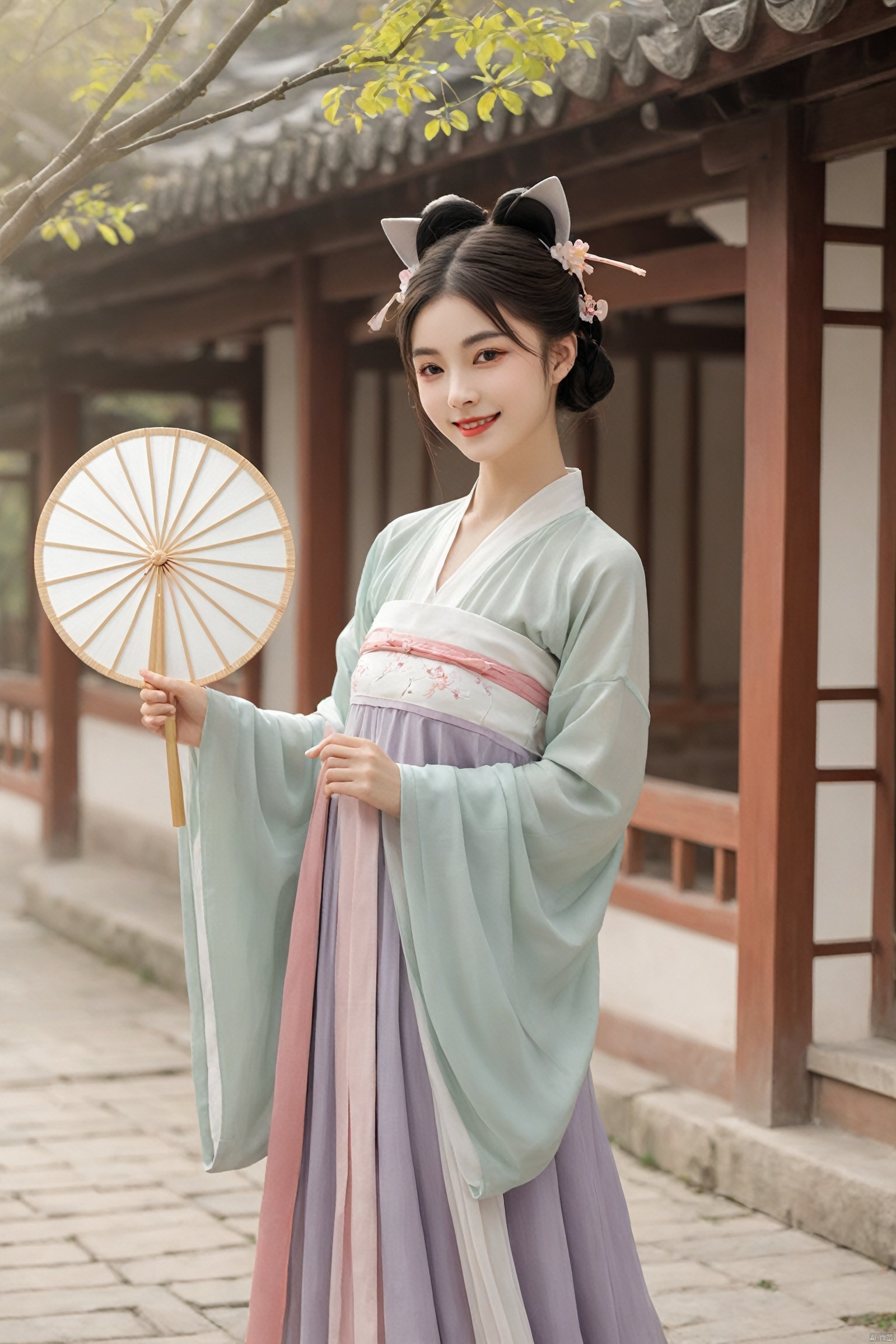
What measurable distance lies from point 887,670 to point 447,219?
238cm

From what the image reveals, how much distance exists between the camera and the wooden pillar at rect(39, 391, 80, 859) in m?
9.88

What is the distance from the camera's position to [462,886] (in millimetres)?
2441

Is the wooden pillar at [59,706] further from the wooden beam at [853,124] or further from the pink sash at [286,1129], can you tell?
the pink sash at [286,1129]

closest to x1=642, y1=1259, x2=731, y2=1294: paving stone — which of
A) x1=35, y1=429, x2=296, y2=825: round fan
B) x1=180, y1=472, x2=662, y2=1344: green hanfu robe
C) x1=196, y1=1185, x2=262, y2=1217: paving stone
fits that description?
x1=196, y1=1185, x2=262, y2=1217: paving stone

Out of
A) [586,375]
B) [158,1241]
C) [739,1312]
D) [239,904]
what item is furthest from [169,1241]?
→ [586,375]

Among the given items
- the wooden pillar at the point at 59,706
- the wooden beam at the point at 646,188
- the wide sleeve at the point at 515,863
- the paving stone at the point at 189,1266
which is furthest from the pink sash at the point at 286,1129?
the wooden pillar at the point at 59,706

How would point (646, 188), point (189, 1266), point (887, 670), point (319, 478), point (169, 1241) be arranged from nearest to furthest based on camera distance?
1. point (189, 1266)
2. point (169, 1241)
3. point (887, 670)
4. point (646, 188)
5. point (319, 478)

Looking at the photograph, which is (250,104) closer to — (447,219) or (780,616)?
(447,219)

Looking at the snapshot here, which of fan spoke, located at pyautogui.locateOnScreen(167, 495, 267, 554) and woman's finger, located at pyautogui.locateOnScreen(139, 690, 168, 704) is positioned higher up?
fan spoke, located at pyautogui.locateOnScreen(167, 495, 267, 554)

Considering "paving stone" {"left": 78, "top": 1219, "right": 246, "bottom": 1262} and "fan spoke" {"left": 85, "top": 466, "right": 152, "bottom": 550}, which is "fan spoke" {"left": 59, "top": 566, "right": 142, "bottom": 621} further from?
"paving stone" {"left": 78, "top": 1219, "right": 246, "bottom": 1262}

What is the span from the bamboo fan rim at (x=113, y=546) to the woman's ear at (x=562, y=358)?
1.61 ft

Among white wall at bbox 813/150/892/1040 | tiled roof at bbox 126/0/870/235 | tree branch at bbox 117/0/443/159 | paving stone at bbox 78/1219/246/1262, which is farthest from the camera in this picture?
white wall at bbox 813/150/892/1040

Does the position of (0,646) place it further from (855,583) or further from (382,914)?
(382,914)

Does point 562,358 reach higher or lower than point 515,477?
higher
